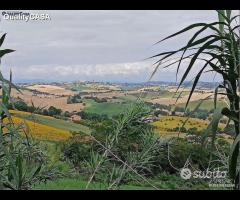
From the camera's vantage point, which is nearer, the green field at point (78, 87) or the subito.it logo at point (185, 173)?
the subito.it logo at point (185, 173)

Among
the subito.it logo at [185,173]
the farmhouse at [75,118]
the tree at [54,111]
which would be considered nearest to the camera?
the subito.it logo at [185,173]

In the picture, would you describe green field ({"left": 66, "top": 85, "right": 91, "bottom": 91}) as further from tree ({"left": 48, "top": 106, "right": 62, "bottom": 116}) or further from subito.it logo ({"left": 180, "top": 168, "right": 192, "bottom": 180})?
subito.it logo ({"left": 180, "top": 168, "right": 192, "bottom": 180})

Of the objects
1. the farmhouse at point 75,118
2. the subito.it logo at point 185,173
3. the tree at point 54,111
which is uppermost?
the tree at point 54,111

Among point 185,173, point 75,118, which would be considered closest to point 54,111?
point 75,118

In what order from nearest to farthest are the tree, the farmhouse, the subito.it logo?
the subito.it logo
the tree
the farmhouse

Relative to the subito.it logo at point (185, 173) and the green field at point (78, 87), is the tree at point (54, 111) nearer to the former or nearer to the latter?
the green field at point (78, 87)

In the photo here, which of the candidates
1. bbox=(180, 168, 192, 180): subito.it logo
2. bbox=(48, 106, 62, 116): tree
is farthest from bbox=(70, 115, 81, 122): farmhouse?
bbox=(180, 168, 192, 180): subito.it logo

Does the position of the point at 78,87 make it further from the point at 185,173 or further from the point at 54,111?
the point at 185,173

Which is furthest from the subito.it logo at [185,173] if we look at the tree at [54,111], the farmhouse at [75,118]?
the farmhouse at [75,118]

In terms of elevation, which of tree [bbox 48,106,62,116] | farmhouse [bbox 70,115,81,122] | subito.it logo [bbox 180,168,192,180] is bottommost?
subito.it logo [bbox 180,168,192,180]

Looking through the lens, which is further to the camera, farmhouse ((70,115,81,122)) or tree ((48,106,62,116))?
farmhouse ((70,115,81,122))

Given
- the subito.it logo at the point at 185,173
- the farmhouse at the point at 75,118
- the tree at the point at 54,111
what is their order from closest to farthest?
the subito.it logo at the point at 185,173 < the tree at the point at 54,111 < the farmhouse at the point at 75,118

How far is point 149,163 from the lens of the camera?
5.96 ft
